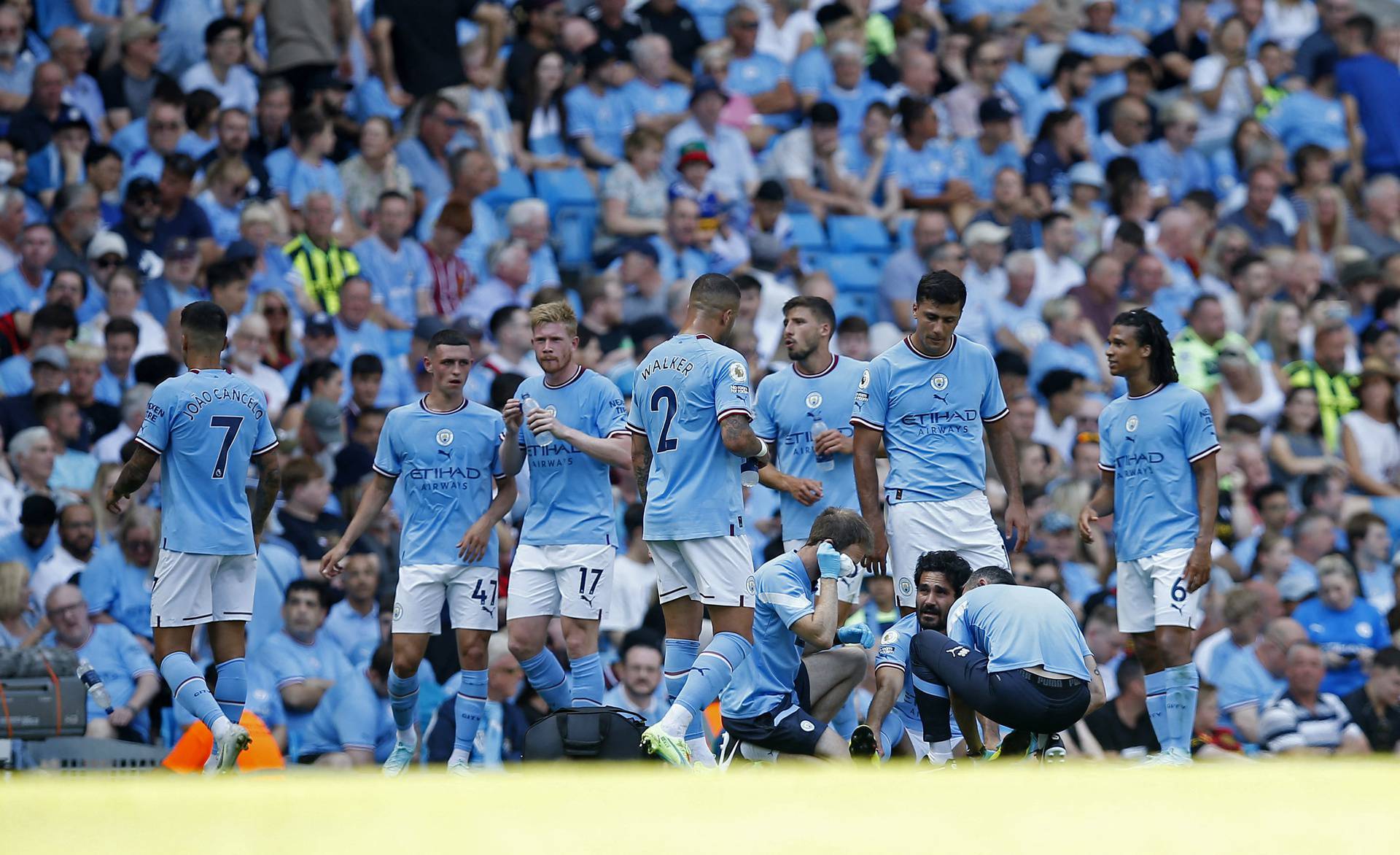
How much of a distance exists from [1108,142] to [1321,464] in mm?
5704

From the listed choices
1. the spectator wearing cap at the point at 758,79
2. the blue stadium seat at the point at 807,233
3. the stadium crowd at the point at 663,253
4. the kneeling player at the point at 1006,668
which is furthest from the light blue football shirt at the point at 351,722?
the spectator wearing cap at the point at 758,79

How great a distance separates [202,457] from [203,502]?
0.25 m

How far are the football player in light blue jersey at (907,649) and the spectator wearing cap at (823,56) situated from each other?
421 inches

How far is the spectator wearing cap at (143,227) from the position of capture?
1479 cm

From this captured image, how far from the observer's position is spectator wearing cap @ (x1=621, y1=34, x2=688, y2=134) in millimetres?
18844

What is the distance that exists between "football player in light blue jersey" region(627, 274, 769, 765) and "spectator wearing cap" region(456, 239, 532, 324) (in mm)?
6084

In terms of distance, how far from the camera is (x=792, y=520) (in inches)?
440

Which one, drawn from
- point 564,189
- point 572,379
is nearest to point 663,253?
point 564,189

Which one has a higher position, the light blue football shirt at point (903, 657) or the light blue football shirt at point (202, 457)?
the light blue football shirt at point (202, 457)

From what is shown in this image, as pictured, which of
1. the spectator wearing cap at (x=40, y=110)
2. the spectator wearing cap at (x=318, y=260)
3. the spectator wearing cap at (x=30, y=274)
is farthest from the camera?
the spectator wearing cap at (x=318, y=260)

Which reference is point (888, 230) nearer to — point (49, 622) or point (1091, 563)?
point (1091, 563)

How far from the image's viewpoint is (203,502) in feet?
33.5

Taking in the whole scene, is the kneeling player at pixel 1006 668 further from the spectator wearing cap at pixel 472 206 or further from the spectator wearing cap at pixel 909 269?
the spectator wearing cap at pixel 472 206

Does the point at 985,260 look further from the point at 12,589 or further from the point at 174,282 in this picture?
the point at 12,589
